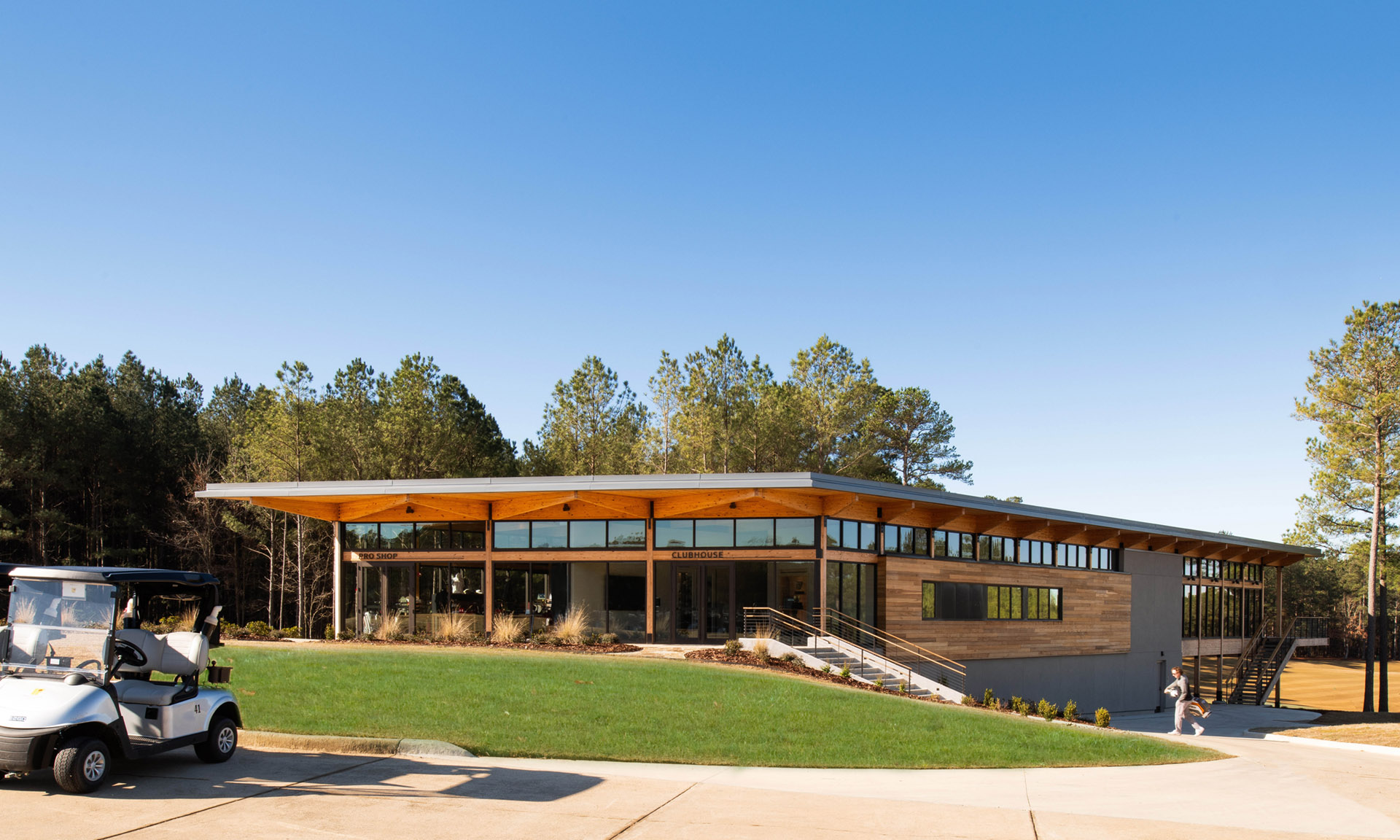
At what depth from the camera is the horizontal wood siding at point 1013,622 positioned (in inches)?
1081

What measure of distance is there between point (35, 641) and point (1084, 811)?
9.83 m

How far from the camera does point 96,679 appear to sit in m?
9.27

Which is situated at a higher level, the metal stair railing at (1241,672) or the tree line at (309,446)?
the tree line at (309,446)

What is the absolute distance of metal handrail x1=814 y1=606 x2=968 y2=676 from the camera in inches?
1012

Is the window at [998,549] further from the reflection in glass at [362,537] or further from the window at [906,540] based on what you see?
the reflection in glass at [362,537]

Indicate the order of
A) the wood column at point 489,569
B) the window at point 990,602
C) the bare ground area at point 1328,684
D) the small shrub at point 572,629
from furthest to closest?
the bare ground area at point 1328,684 < the window at point 990,602 < the wood column at point 489,569 < the small shrub at point 572,629

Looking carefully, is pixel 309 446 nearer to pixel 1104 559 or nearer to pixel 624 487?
pixel 624 487

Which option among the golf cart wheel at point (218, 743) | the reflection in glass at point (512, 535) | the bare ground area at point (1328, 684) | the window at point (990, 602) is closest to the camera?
the golf cart wheel at point (218, 743)

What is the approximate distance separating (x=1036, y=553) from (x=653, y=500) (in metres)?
13.7

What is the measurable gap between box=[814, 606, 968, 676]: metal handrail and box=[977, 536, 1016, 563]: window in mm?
4192

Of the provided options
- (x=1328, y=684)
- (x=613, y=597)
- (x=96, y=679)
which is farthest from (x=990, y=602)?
(x=1328, y=684)

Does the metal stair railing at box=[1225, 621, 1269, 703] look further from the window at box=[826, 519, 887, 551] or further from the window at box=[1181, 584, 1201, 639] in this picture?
the window at box=[826, 519, 887, 551]

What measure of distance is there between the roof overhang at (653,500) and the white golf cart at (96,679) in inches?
547

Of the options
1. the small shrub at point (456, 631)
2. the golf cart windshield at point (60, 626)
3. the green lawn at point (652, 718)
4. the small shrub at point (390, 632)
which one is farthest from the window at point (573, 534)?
the golf cart windshield at point (60, 626)
